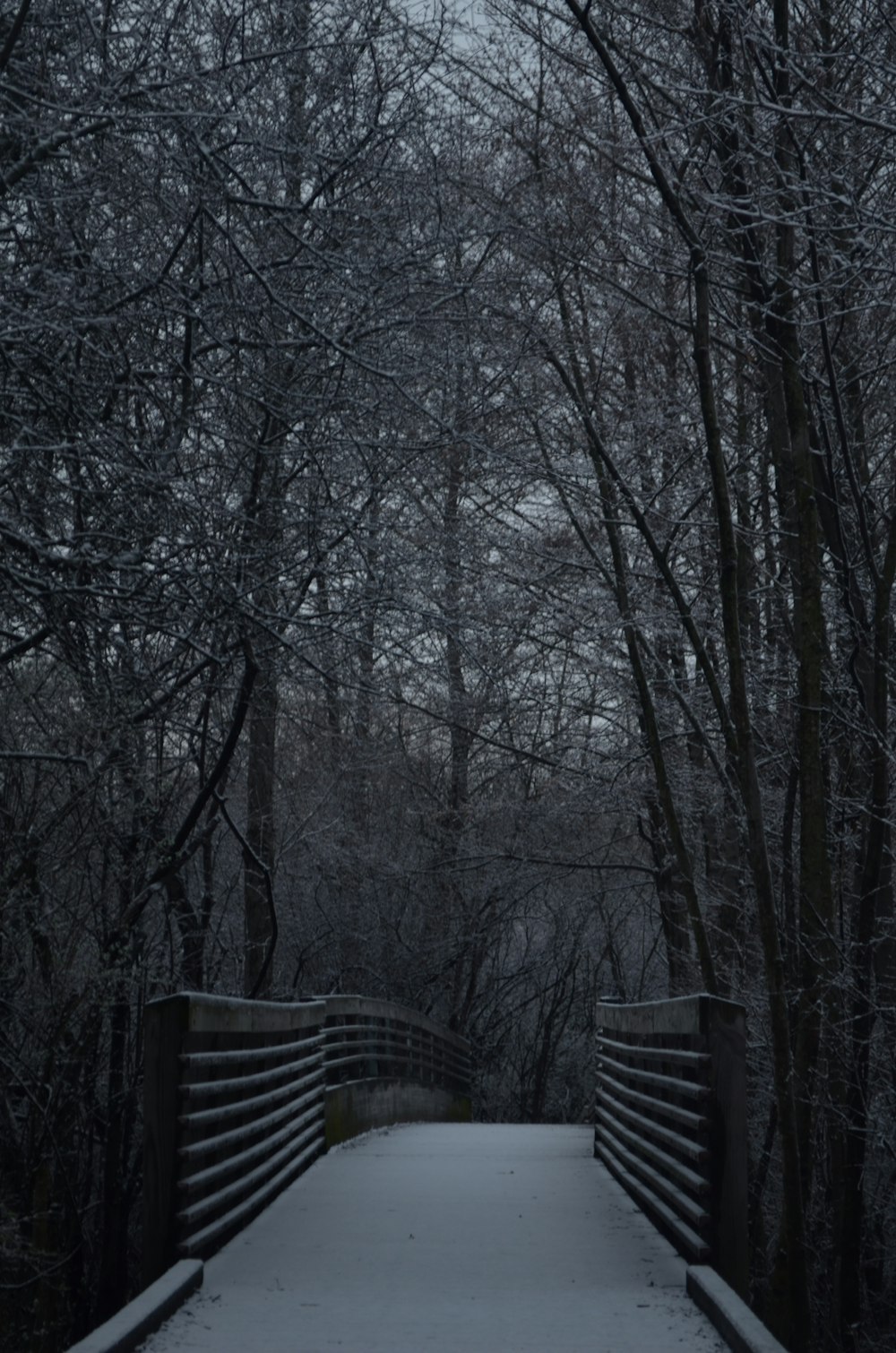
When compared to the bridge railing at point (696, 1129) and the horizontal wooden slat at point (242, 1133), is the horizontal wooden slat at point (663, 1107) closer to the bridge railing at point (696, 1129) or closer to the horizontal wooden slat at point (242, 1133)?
the bridge railing at point (696, 1129)

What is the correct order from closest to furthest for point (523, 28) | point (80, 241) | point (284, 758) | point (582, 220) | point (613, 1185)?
1. point (80, 241)
2. point (613, 1185)
3. point (523, 28)
4. point (582, 220)
5. point (284, 758)

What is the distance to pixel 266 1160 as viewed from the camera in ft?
28.6

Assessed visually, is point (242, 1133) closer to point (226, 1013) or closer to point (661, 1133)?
point (226, 1013)

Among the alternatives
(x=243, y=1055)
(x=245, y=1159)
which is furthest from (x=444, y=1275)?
(x=243, y=1055)

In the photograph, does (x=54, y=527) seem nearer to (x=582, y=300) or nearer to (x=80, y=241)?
(x=80, y=241)

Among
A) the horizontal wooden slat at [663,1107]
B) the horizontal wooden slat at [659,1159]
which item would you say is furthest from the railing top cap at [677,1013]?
the horizontal wooden slat at [659,1159]

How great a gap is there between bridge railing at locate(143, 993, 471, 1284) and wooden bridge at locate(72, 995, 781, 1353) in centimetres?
1

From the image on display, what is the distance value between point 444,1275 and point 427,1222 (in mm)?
1555

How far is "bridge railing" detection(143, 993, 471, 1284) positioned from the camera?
19.8ft

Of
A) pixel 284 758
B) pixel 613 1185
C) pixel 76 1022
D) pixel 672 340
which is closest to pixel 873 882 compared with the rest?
pixel 613 1185

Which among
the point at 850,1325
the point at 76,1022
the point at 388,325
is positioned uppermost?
A: the point at 388,325

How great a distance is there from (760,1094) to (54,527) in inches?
351

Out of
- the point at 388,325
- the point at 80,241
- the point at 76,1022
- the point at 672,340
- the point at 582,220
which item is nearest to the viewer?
the point at 80,241

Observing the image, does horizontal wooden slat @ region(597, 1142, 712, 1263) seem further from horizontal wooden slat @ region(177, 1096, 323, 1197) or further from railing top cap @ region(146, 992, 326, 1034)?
railing top cap @ region(146, 992, 326, 1034)
